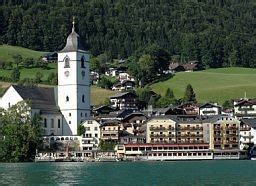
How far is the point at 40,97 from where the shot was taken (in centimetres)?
12000

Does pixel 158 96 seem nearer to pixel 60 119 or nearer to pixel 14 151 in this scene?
pixel 60 119

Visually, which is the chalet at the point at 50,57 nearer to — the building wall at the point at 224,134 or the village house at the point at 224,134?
the village house at the point at 224,134

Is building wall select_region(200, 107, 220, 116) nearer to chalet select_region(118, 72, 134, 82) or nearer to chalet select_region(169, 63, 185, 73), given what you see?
chalet select_region(118, 72, 134, 82)

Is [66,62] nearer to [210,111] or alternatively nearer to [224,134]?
[224,134]

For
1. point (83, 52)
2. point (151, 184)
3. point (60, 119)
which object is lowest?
point (151, 184)

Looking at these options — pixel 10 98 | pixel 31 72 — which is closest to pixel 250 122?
pixel 10 98

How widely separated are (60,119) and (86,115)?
4.00m

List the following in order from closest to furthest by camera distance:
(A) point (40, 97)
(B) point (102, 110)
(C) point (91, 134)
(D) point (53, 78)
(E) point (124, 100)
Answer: (C) point (91, 134)
(A) point (40, 97)
(B) point (102, 110)
(E) point (124, 100)
(D) point (53, 78)

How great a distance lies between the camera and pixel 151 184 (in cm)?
5466

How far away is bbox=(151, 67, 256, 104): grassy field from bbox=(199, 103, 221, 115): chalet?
1292cm

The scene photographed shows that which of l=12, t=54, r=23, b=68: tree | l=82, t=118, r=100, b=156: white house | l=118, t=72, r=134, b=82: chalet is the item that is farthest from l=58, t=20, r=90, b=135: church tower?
l=12, t=54, r=23, b=68: tree

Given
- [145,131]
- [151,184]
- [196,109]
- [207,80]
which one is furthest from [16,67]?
[151,184]

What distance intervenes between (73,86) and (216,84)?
47.1 m

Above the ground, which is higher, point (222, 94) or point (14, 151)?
point (222, 94)
